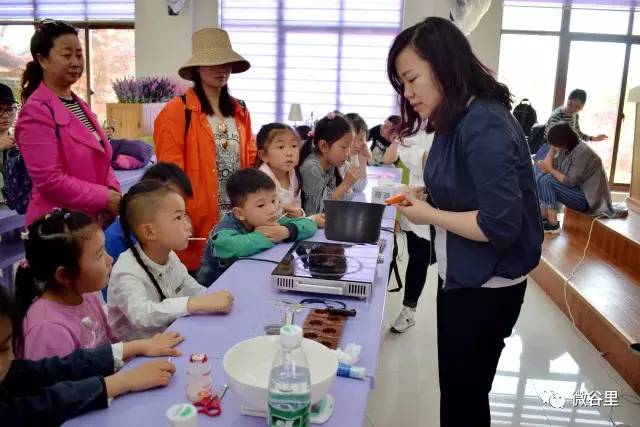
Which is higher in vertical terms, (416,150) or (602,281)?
(416,150)

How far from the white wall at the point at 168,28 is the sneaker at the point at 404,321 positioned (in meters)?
4.75

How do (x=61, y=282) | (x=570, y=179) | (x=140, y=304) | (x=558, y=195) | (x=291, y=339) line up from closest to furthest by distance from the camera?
(x=291, y=339), (x=61, y=282), (x=140, y=304), (x=570, y=179), (x=558, y=195)

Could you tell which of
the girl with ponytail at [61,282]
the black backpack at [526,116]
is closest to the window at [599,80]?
the black backpack at [526,116]

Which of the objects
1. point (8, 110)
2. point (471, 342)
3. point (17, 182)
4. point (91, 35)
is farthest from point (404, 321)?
point (91, 35)

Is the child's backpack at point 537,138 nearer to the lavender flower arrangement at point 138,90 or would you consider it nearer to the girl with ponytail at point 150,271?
the lavender flower arrangement at point 138,90

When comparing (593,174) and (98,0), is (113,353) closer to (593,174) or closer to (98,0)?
(593,174)

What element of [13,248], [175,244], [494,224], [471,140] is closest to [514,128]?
[471,140]

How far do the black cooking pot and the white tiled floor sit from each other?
804 mm

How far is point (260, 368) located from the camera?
3.26 feet

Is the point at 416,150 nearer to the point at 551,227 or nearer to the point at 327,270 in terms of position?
the point at 327,270

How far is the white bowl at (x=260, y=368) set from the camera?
881mm

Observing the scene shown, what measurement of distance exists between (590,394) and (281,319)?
1821mm

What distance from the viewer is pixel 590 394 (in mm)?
2445

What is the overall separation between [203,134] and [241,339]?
45.8 inches
